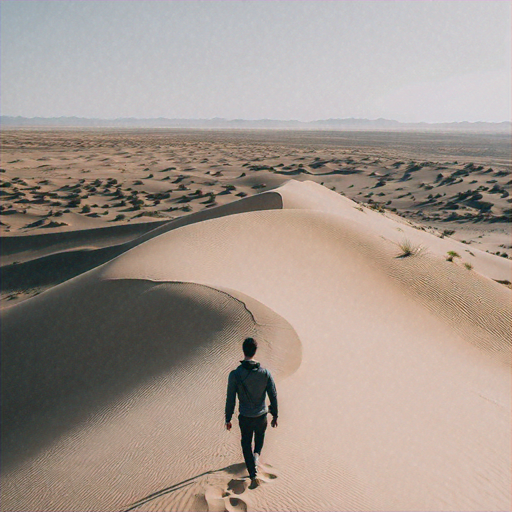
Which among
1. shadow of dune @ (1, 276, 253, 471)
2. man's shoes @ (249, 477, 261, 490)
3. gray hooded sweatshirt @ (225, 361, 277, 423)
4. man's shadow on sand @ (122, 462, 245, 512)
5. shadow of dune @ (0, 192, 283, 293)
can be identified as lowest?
shadow of dune @ (0, 192, 283, 293)

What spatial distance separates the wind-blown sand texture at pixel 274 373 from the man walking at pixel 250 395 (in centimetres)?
27

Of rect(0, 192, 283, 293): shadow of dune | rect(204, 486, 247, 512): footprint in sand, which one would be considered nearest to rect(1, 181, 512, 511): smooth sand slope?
rect(204, 486, 247, 512): footprint in sand

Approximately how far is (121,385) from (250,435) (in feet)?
11.5

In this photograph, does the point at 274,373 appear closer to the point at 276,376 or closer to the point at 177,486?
the point at 276,376

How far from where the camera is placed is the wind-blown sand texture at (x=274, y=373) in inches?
160

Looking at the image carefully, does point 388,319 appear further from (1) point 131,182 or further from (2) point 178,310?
(1) point 131,182

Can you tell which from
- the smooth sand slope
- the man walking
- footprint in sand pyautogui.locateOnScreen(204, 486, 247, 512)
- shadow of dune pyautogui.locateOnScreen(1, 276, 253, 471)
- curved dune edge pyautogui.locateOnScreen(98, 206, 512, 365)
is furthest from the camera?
curved dune edge pyautogui.locateOnScreen(98, 206, 512, 365)

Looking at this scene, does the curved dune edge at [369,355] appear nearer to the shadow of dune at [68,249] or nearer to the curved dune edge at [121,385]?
the curved dune edge at [121,385]

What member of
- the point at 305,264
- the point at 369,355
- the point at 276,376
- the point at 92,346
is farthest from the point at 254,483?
the point at 305,264

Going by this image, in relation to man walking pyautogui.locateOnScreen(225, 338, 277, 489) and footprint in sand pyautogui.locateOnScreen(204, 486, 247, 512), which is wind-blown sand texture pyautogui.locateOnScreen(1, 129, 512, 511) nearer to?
footprint in sand pyautogui.locateOnScreen(204, 486, 247, 512)

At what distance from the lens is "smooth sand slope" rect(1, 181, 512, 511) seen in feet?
13.3

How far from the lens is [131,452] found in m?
4.76

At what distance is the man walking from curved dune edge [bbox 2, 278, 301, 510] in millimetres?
494

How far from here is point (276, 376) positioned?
17.9 feet
